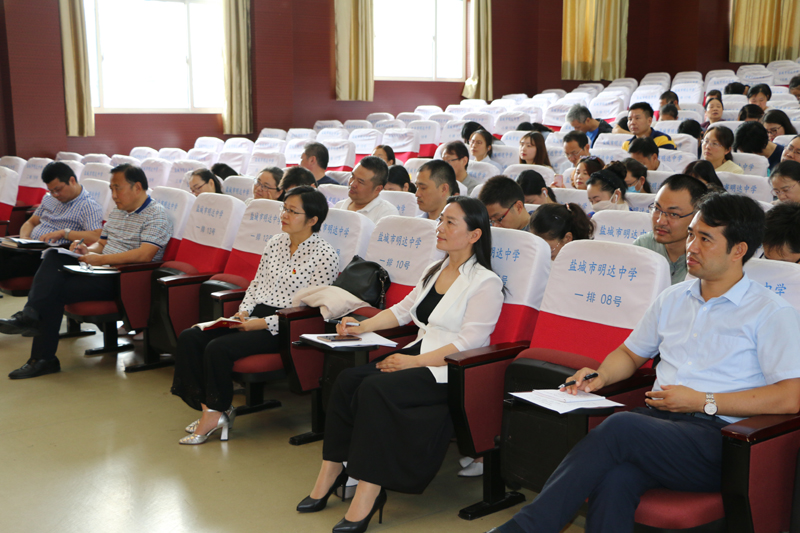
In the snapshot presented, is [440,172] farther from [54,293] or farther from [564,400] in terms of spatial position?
[54,293]

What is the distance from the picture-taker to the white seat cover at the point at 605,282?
2217mm

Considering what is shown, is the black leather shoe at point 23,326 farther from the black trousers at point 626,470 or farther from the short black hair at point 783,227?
the short black hair at point 783,227

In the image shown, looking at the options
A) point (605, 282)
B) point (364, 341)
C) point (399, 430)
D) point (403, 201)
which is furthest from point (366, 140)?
point (399, 430)

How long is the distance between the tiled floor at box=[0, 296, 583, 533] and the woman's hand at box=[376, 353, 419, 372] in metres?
0.46

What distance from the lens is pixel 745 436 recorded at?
1611 millimetres

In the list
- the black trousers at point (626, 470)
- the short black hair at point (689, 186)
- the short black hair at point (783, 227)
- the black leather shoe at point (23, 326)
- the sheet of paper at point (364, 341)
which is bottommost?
the black leather shoe at point (23, 326)

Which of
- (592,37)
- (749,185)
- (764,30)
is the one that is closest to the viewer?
(749,185)

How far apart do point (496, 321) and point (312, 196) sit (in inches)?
43.2

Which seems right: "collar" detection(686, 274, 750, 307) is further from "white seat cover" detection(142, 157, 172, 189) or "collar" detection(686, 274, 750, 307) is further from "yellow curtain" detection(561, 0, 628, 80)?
"yellow curtain" detection(561, 0, 628, 80)

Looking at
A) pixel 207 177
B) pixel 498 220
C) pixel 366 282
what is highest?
pixel 207 177

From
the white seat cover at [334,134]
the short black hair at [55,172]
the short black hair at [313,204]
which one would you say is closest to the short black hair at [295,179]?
the short black hair at [313,204]

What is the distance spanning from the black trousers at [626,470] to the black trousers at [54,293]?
8.93ft

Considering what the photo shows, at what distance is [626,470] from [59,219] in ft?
13.0

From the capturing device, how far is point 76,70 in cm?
794
